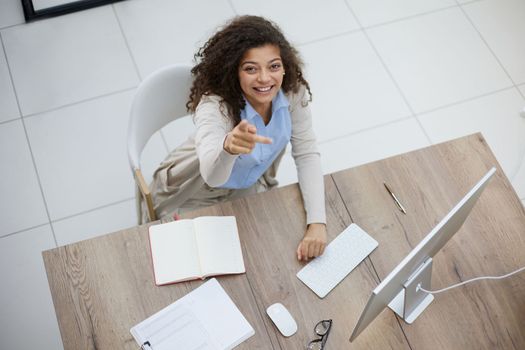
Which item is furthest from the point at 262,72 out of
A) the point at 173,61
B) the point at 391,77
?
the point at 391,77

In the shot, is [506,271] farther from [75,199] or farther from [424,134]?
[75,199]

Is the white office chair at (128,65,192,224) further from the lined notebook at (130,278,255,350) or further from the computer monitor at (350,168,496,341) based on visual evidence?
the computer monitor at (350,168,496,341)

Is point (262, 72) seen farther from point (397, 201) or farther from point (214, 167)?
point (397, 201)

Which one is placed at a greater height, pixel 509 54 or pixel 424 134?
pixel 509 54

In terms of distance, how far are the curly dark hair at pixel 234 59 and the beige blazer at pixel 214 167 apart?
0.12 feet

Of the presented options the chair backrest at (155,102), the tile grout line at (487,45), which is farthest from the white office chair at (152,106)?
the tile grout line at (487,45)

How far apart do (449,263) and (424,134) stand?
51.9 inches

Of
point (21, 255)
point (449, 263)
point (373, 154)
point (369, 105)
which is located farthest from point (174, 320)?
point (369, 105)

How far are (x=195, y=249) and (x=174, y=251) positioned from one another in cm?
6

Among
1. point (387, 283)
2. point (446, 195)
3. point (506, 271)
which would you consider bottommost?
point (506, 271)

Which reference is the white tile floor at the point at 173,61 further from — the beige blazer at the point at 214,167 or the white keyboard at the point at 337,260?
the white keyboard at the point at 337,260

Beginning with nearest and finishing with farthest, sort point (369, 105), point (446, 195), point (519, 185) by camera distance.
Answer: point (446, 195), point (519, 185), point (369, 105)

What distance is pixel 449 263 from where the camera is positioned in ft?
6.16

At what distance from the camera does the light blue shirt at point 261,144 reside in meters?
1.96
